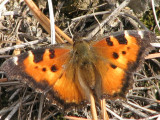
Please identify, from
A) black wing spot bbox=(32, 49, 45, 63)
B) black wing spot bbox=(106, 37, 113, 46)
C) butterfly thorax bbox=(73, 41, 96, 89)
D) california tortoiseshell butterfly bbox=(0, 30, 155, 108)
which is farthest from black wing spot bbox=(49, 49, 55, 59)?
black wing spot bbox=(106, 37, 113, 46)

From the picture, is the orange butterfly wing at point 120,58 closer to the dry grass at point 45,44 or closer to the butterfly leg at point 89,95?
the butterfly leg at point 89,95

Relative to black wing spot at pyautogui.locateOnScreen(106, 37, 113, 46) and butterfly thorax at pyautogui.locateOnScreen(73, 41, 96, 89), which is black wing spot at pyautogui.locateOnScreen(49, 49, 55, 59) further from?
black wing spot at pyautogui.locateOnScreen(106, 37, 113, 46)

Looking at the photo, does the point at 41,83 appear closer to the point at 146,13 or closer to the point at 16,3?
the point at 16,3

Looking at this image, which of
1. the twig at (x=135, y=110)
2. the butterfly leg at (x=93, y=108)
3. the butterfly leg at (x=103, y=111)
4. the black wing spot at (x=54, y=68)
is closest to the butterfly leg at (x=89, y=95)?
the butterfly leg at (x=93, y=108)

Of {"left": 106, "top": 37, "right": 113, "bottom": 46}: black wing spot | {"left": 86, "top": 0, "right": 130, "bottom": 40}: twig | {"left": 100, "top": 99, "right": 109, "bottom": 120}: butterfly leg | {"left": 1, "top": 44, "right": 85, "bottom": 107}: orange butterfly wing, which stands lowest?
{"left": 100, "top": 99, "right": 109, "bottom": 120}: butterfly leg

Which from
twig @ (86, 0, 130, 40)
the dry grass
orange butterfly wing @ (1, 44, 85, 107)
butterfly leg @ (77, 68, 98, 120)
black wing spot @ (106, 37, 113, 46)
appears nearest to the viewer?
orange butterfly wing @ (1, 44, 85, 107)

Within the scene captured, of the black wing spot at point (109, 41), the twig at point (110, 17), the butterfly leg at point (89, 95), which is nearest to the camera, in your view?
the butterfly leg at point (89, 95)

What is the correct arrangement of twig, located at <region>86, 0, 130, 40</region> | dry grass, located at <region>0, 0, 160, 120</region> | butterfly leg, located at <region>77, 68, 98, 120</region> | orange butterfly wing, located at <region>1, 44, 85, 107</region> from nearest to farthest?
orange butterfly wing, located at <region>1, 44, 85, 107</region> < butterfly leg, located at <region>77, 68, 98, 120</region> < dry grass, located at <region>0, 0, 160, 120</region> < twig, located at <region>86, 0, 130, 40</region>

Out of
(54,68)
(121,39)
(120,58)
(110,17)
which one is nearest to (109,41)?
(121,39)
